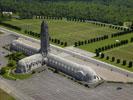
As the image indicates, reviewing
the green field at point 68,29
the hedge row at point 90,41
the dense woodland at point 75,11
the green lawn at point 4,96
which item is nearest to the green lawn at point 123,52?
the hedge row at point 90,41

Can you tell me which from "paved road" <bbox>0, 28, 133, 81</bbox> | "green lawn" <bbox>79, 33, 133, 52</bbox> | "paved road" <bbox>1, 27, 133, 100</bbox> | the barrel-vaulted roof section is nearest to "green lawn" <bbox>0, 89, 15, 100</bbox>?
"paved road" <bbox>1, 27, 133, 100</bbox>

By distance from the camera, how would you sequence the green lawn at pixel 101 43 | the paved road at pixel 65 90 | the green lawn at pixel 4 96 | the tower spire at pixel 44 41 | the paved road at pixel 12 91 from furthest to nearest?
1. the green lawn at pixel 101 43
2. the tower spire at pixel 44 41
3. the paved road at pixel 65 90
4. the paved road at pixel 12 91
5. the green lawn at pixel 4 96

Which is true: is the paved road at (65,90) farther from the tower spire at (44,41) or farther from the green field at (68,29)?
the green field at (68,29)

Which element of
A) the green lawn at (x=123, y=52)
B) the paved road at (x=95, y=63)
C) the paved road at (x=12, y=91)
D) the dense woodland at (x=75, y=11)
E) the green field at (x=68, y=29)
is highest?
the dense woodland at (x=75, y=11)

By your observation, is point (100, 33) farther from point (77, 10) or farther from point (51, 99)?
point (51, 99)

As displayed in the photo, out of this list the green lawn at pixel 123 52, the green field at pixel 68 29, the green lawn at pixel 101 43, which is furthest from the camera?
the green field at pixel 68 29

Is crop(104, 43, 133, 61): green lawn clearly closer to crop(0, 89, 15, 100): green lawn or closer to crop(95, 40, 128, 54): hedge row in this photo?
crop(95, 40, 128, 54): hedge row

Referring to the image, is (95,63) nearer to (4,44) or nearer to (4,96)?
(4,96)

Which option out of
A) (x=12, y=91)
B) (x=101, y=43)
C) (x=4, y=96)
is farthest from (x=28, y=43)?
(x=4, y=96)

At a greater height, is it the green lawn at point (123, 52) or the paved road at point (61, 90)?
the green lawn at point (123, 52)
